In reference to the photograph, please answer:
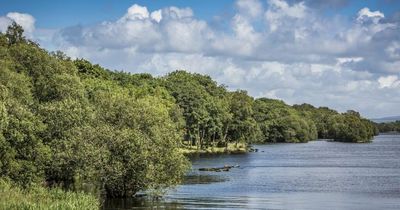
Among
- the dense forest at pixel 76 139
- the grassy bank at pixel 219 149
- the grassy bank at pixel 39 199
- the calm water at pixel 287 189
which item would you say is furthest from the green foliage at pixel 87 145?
the grassy bank at pixel 219 149

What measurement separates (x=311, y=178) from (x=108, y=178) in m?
43.5

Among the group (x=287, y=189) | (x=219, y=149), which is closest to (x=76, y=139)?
(x=287, y=189)

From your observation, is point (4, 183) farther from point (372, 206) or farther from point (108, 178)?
point (372, 206)

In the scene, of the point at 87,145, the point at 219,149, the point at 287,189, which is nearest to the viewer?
the point at 87,145

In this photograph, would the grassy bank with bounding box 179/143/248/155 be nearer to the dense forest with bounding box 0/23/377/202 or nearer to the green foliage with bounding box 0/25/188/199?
the dense forest with bounding box 0/23/377/202

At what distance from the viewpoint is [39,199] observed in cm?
4450

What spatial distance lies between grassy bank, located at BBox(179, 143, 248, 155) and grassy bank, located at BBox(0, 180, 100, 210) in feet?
354

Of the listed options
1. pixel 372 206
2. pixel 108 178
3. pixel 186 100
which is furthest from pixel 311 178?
pixel 186 100

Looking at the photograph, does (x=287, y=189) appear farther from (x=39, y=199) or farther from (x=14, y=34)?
(x=14, y=34)

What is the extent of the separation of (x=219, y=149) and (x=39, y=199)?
13074cm

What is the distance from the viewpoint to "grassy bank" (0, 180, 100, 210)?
4062 centimetres

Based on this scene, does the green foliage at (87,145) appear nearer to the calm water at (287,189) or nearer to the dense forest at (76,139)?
the dense forest at (76,139)

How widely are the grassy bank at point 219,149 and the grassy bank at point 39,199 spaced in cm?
10797

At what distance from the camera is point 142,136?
60.8m
